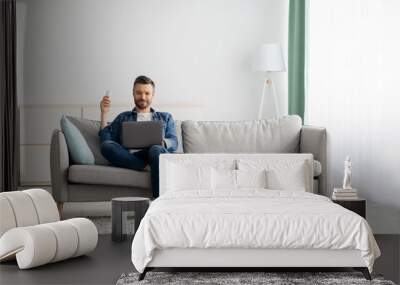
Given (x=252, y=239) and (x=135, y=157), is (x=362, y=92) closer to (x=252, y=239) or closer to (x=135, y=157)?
(x=135, y=157)

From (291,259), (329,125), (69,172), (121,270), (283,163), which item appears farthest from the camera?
(329,125)

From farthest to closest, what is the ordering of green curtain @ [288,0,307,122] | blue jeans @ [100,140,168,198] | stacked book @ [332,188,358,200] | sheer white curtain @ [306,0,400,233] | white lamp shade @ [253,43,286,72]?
green curtain @ [288,0,307,122] → white lamp shade @ [253,43,286,72] → blue jeans @ [100,140,168,198] → sheer white curtain @ [306,0,400,233] → stacked book @ [332,188,358,200]

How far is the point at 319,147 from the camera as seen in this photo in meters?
5.98

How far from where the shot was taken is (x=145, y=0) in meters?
8.45

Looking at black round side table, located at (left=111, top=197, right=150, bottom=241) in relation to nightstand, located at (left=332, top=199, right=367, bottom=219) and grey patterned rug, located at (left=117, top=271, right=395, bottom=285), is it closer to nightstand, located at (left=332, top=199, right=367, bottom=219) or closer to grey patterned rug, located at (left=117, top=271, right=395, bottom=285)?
grey patterned rug, located at (left=117, top=271, right=395, bottom=285)

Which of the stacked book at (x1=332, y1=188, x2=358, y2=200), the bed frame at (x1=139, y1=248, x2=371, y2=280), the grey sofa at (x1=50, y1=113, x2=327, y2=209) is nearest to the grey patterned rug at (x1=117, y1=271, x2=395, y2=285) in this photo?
the bed frame at (x1=139, y1=248, x2=371, y2=280)

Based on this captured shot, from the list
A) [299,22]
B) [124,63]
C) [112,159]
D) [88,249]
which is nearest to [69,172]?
[112,159]

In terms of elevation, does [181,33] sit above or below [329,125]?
above

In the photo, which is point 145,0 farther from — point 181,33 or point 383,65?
point 383,65

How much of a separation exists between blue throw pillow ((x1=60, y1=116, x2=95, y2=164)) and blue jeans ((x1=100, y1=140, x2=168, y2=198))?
0.14 meters

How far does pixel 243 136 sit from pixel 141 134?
34.6 inches

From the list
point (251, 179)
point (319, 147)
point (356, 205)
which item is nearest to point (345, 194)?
point (356, 205)

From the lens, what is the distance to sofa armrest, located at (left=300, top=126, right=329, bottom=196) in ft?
19.2

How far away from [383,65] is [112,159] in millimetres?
2430
